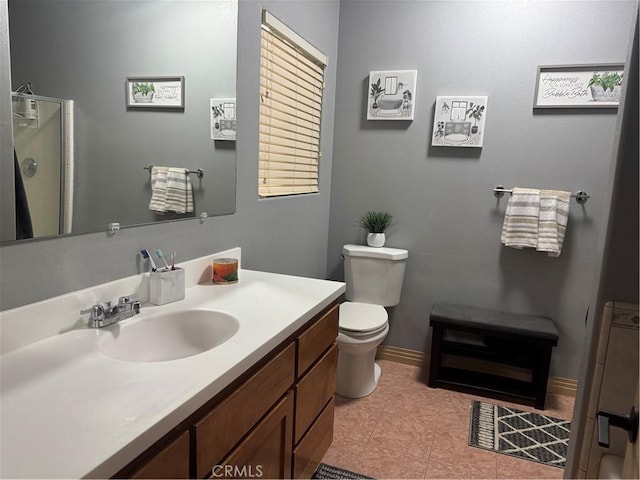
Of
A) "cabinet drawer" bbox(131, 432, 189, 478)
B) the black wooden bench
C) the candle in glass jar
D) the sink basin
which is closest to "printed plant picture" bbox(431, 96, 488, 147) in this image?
the black wooden bench

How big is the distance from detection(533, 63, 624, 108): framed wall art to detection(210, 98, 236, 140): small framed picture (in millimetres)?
1739

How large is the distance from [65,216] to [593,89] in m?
2.58

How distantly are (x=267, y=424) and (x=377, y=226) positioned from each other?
5.87ft

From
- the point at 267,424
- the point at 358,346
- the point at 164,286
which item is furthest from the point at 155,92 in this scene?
the point at 358,346

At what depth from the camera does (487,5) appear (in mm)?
2488

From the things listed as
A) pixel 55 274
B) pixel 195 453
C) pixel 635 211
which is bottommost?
pixel 195 453

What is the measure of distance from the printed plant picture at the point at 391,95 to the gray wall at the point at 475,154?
2.0 inches

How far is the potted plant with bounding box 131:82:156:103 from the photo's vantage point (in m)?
1.32

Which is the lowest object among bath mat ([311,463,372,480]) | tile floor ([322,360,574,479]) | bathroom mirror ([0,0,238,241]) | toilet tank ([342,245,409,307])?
bath mat ([311,463,372,480])

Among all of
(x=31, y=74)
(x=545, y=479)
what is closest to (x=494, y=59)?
(x=545, y=479)

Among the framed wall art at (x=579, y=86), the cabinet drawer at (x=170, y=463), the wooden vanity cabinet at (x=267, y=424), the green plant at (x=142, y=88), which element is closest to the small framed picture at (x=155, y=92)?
the green plant at (x=142, y=88)

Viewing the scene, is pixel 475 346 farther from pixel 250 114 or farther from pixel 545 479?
pixel 250 114

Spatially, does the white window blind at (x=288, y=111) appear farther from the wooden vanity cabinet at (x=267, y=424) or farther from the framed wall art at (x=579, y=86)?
the framed wall art at (x=579, y=86)

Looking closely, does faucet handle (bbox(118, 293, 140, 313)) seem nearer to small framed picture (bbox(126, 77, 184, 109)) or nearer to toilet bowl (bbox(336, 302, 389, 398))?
small framed picture (bbox(126, 77, 184, 109))
